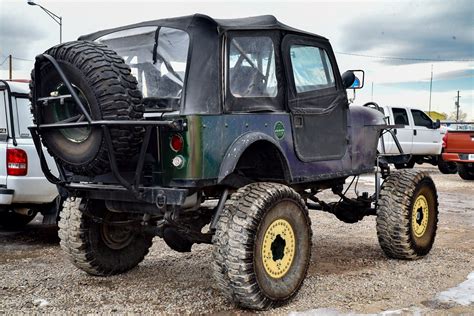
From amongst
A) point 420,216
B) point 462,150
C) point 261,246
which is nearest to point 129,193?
point 261,246

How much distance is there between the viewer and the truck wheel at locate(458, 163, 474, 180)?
1592 centimetres

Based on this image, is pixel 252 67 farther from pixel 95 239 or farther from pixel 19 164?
pixel 19 164

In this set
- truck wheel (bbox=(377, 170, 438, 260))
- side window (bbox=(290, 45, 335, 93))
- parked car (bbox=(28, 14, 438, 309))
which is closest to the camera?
parked car (bbox=(28, 14, 438, 309))

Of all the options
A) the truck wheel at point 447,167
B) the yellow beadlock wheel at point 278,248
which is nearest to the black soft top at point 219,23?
the yellow beadlock wheel at point 278,248

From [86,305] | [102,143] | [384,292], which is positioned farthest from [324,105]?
[86,305]

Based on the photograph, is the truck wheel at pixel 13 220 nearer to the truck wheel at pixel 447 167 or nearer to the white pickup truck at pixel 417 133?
the white pickup truck at pixel 417 133

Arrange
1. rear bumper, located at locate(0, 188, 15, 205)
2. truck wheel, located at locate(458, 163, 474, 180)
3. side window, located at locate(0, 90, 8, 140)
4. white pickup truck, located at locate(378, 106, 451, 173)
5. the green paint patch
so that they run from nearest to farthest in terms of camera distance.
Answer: the green paint patch < rear bumper, located at locate(0, 188, 15, 205) < side window, located at locate(0, 90, 8, 140) < truck wheel, located at locate(458, 163, 474, 180) < white pickup truck, located at locate(378, 106, 451, 173)

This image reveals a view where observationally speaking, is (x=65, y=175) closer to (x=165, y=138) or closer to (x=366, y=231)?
(x=165, y=138)

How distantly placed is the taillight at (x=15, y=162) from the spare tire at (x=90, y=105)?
248cm

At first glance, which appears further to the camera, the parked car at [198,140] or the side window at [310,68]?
the side window at [310,68]

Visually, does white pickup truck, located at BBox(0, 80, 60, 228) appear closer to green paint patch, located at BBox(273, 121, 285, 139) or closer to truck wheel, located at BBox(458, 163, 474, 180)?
green paint patch, located at BBox(273, 121, 285, 139)

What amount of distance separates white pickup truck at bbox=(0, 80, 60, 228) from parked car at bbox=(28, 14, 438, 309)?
5.30ft

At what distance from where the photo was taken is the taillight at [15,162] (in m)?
6.65

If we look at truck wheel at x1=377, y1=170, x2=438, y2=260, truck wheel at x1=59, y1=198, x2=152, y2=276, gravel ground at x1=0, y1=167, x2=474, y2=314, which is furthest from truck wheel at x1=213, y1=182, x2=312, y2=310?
truck wheel at x1=377, y1=170, x2=438, y2=260
